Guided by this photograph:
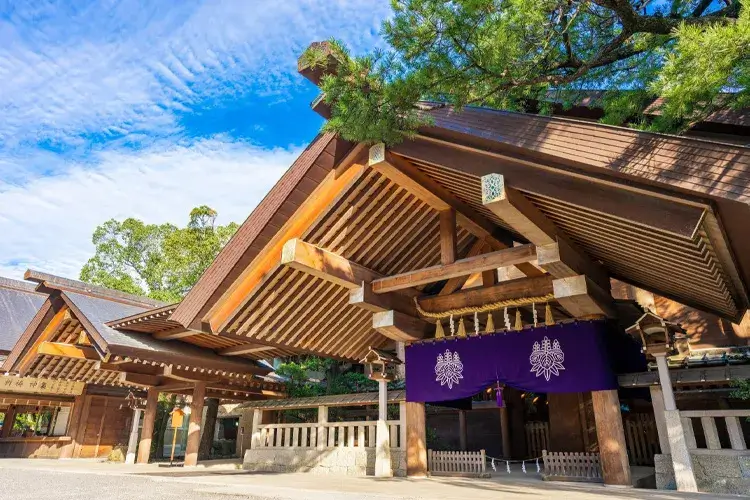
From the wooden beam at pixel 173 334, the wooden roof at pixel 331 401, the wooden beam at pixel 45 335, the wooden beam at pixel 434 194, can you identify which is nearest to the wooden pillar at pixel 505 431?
the wooden roof at pixel 331 401

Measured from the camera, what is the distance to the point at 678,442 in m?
5.30

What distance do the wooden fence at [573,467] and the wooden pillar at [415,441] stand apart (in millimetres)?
1820

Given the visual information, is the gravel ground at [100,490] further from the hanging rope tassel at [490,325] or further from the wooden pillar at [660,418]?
the wooden pillar at [660,418]

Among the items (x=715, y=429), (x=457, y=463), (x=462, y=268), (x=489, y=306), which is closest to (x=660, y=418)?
(x=715, y=429)

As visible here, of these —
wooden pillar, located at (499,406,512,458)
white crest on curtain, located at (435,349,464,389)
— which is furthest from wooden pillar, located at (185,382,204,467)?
wooden pillar, located at (499,406,512,458)

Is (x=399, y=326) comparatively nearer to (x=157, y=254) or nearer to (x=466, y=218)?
(x=466, y=218)

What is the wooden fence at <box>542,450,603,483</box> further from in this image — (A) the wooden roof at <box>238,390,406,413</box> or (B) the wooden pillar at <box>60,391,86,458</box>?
(B) the wooden pillar at <box>60,391,86,458</box>

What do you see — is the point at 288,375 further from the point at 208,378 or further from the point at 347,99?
the point at 347,99

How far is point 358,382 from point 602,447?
291 inches

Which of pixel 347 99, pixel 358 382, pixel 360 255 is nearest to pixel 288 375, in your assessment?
pixel 358 382

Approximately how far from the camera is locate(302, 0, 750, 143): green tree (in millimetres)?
3406

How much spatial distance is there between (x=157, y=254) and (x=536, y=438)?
20.3m

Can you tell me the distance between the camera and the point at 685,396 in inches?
300

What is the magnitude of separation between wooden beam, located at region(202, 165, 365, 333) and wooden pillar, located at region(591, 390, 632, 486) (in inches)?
172
